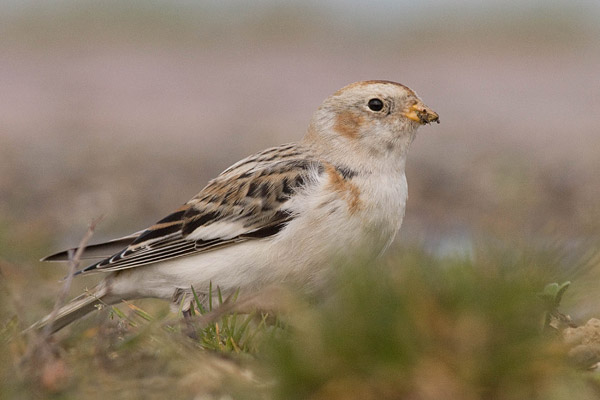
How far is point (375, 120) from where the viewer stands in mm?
5773

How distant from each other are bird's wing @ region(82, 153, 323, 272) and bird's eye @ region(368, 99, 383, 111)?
52 centimetres

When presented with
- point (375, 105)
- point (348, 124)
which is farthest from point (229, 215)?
point (375, 105)

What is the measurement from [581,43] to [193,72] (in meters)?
8.28

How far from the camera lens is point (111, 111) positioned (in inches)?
691

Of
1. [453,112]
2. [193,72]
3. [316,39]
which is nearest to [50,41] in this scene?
[193,72]

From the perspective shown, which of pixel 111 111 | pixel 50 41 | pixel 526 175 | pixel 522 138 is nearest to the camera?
pixel 526 175

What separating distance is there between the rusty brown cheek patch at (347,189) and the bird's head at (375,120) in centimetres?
35

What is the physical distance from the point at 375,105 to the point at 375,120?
11cm

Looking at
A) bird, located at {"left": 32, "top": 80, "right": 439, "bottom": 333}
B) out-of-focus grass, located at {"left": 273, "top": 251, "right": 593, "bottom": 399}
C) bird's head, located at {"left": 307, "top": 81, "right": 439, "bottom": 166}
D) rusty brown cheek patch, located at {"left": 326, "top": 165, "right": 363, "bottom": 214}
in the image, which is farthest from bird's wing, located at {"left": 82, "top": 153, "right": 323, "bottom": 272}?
out-of-focus grass, located at {"left": 273, "top": 251, "right": 593, "bottom": 399}

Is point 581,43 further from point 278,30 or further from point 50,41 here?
point 50,41

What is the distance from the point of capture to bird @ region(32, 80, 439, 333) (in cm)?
507

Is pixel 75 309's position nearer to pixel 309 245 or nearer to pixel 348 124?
pixel 309 245

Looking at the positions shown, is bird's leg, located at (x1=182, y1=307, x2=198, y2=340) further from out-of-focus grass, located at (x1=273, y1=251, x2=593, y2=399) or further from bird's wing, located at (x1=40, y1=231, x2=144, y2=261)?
bird's wing, located at (x1=40, y1=231, x2=144, y2=261)

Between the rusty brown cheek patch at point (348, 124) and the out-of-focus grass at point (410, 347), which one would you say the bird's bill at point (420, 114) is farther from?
the out-of-focus grass at point (410, 347)
